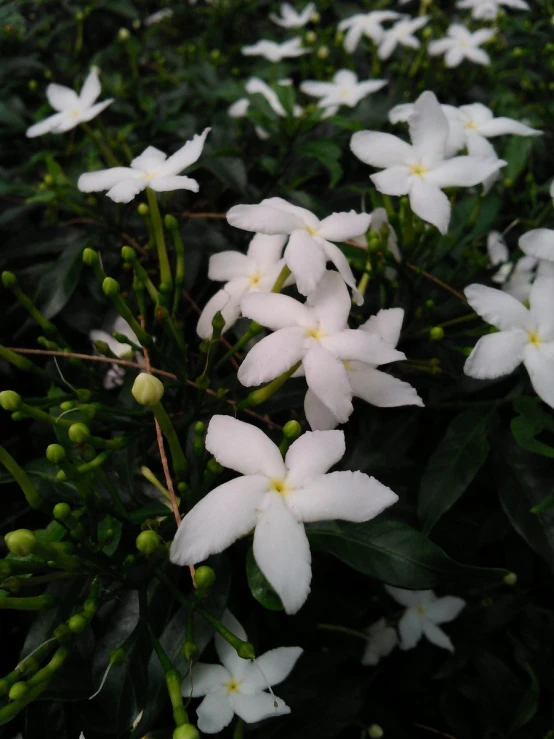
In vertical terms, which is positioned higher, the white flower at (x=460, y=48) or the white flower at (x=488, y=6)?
the white flower at (x=488, y=6)

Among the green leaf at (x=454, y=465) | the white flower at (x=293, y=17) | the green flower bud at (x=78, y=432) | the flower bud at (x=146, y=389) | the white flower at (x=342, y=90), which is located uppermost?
the white flower at (x=293, y=17)

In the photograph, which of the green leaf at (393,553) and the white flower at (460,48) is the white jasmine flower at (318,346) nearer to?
the green leaf at (393,553)

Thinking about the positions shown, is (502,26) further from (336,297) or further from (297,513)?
(297,513)

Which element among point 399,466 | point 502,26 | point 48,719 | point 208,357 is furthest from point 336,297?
point 502,26

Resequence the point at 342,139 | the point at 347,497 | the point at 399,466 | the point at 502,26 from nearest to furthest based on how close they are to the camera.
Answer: the point at 347,497 → the point at 399,466 → the point at 342,139 → the point at 502,26

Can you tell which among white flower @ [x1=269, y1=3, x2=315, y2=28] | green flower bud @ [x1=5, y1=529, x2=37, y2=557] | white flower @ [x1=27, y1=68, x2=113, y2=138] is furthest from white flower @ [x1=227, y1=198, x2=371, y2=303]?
white flower @ [x1=269, y1=3, x2=315, y2=28]

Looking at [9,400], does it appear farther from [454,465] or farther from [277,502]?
[454,465]

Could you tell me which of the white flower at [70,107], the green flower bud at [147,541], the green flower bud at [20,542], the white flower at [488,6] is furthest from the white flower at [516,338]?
the white flower at [488,6]
